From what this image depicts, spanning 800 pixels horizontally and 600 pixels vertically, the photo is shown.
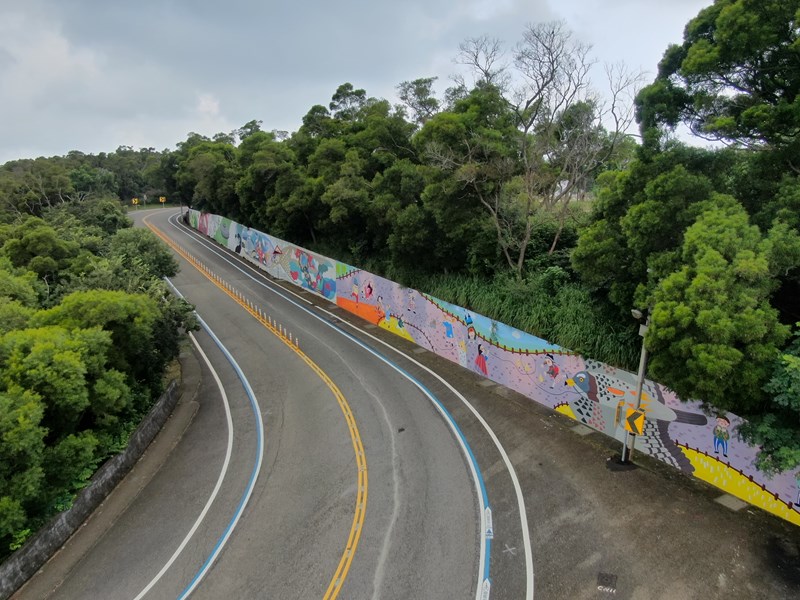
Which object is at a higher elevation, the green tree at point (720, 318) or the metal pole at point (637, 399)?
the green tree at point (720, 318)

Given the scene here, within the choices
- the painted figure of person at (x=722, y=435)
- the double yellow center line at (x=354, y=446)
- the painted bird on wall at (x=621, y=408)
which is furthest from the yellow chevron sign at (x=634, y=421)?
the double yellow center line at (x=354, y=446)

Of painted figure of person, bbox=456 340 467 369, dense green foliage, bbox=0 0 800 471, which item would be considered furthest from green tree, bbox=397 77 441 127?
painted figure of person, bbox=456 340 467 369

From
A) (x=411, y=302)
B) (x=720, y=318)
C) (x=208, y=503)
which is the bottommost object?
(x=208, y=503)

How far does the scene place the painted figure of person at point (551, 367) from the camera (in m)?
17.7

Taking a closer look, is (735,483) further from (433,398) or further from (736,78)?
(736,78)

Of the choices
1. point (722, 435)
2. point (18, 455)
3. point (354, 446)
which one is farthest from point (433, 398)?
point (18, 455)

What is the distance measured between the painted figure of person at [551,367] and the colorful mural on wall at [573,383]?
36 millimetres

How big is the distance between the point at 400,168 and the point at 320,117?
20.6 m

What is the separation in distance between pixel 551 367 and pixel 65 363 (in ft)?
49.5

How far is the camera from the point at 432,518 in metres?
12.8

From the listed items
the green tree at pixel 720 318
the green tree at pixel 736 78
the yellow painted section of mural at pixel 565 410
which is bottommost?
the yellow painted section of mural at pixel 565 410

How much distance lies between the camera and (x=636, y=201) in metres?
14.3

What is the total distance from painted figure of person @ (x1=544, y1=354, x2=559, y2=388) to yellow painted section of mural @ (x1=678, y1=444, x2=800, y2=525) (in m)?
4.66

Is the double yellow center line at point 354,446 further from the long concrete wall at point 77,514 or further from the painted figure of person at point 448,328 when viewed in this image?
the long concrete wall at point 77,514
